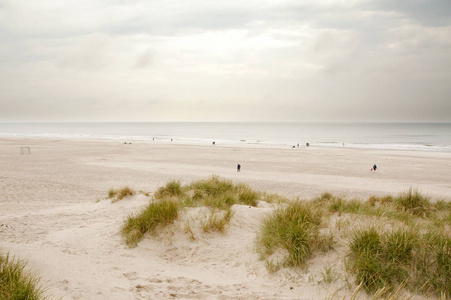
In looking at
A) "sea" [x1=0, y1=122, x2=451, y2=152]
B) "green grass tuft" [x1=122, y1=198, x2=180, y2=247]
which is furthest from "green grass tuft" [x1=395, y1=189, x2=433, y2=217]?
"sea" [x1=0, y1=122, x2=451, y2=152]

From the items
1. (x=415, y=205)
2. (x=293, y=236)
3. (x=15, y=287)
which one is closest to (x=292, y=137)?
(x=415, y=205)

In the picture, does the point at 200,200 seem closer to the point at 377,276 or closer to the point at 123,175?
the point at 377,276

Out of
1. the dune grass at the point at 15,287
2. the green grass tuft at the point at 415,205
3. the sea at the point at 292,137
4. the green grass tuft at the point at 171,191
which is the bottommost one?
the green grass tuft at the point at 415,205

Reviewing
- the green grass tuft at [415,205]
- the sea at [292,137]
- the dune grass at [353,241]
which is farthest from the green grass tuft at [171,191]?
the sea at [292,137]

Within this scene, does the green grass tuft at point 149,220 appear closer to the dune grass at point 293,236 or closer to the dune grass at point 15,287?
the dune grass at point 293,236

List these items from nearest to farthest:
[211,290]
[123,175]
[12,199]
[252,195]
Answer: [211,290], [252,195], [12,199], [123,175]

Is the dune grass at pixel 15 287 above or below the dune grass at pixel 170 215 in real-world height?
above

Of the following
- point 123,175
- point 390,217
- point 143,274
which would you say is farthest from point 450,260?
point 123,175

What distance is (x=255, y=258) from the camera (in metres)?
5.19

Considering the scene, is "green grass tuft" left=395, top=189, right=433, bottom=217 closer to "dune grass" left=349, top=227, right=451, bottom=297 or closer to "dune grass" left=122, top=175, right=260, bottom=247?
"dune grass" left=349, top=227, right=451, bottom=297

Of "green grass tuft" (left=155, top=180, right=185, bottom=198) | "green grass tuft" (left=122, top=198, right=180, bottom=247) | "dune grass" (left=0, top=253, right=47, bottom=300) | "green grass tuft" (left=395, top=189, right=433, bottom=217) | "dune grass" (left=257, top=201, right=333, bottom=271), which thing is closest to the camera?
"dune grass" (left=0, top=253, right=47, bottom=300)

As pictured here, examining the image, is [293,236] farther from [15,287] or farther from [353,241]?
[15,287]

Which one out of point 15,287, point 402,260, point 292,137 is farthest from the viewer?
point 292,137

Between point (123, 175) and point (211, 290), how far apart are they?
707 inches
